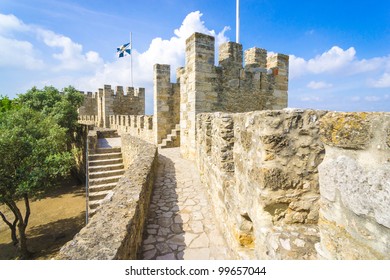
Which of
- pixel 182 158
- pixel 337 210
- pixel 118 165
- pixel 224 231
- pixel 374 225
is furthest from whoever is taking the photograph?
pixel 118 165

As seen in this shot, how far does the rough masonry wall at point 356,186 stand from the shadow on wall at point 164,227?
7.61 ft

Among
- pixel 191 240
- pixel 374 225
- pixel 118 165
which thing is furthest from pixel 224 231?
pixel 118 165

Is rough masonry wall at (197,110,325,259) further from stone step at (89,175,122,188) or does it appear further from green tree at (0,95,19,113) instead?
green tree at (0,95,19,113)

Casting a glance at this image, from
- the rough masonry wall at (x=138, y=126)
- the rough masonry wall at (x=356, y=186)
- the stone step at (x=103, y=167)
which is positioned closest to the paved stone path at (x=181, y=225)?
the rough masonry wall at (x=356, y=186)

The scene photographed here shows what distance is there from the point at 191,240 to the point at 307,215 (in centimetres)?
215

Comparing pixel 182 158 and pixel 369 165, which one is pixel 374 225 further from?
pixel 182 158

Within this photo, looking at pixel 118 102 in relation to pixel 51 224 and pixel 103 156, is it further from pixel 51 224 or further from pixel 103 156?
pixel 51 224

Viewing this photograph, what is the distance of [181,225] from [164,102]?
795 centimetres

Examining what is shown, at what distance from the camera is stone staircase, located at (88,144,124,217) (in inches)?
302

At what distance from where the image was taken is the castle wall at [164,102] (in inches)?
415

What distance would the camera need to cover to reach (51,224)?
10867 mm

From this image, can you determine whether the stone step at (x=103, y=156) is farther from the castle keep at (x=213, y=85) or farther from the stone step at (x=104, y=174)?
the castle keep at (x=213, y=85)

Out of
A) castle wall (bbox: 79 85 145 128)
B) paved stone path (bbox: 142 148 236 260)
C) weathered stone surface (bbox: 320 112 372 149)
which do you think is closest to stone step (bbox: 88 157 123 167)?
paved stone path (bbox: 142 148 236 260)

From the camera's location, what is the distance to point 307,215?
1778 mm
